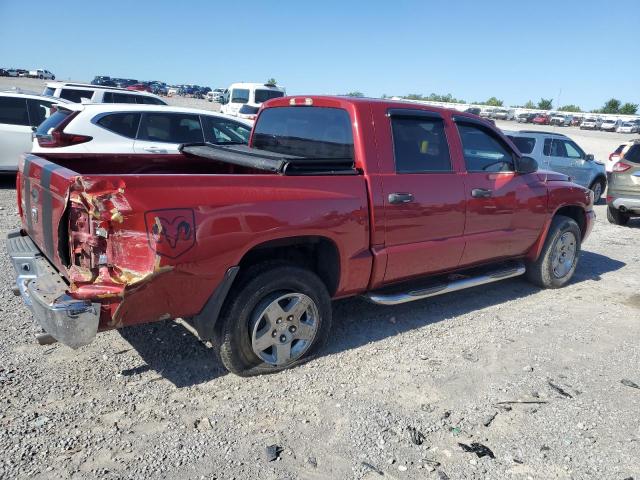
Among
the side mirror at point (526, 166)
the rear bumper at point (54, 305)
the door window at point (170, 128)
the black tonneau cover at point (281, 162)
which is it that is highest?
the side mirror at point (526, 166)

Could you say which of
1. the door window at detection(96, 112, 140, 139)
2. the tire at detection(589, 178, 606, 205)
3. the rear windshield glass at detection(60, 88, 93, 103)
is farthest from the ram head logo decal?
the tire at detection(589, 178, 606, 205)

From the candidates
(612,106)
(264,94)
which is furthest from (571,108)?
(264,94)

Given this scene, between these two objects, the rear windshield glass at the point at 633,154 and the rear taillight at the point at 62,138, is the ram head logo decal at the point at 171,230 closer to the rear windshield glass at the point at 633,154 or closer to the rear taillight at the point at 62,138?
the rear taillight at the point at 62,138

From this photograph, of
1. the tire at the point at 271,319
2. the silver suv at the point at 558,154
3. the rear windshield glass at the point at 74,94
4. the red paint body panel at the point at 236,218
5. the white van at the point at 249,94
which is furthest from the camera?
the white van at the point at 249,94

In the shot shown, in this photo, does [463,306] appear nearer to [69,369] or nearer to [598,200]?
[69,369]

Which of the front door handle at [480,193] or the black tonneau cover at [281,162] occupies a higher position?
the black tonneau cover at [281,162]

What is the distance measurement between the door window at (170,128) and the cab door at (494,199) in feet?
17.2

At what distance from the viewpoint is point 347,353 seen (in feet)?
13.5

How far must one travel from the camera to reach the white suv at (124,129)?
7.88m

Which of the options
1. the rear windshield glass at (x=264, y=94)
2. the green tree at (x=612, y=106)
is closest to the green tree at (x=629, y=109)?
the green tree at (x=612, y=106)

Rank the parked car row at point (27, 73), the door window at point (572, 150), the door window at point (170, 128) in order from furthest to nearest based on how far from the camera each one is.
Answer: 1. the parked car row at point (27, 73)
2. the door window at point (572, 150)
3. the door window at point (170, 128)

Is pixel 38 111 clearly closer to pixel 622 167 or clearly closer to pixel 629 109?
pixel 622 167

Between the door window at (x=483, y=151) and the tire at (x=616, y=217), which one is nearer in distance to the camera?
the door window at (x=483, y=151)

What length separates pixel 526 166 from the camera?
202 inches
